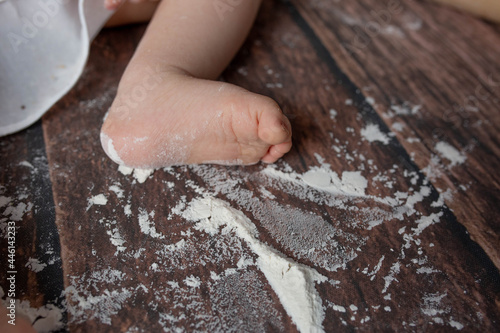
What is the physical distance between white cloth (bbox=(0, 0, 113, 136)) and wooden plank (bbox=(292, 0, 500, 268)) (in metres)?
0.54

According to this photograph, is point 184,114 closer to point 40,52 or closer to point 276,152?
point 276,152

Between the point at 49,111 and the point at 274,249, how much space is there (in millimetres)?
499

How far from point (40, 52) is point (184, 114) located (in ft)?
1.03

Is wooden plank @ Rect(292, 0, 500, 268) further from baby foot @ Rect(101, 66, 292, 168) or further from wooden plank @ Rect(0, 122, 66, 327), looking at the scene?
wooden plank @ Rect(0, 122, 66, 327)

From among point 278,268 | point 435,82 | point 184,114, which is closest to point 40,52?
point 184,114

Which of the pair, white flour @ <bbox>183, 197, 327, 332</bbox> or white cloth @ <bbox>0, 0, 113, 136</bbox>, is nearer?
white flour @ <bbox>183, 197, 327, 332</bbox>

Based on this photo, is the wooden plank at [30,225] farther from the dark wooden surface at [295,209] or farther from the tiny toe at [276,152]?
the tiny toe at [276,152]

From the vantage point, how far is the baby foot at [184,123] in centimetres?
60

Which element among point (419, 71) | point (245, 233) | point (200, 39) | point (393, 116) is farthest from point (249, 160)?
point (419, 71)

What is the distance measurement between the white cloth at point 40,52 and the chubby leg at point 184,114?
0.39 ft

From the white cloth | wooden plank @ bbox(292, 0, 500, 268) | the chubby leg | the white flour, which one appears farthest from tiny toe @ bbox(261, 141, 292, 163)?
the white cloth

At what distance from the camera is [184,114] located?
62cm

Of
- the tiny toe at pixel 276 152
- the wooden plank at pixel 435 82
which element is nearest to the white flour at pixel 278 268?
the tiny toe at pixel 276 152

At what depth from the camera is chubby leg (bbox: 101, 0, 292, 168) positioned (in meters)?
0.60
